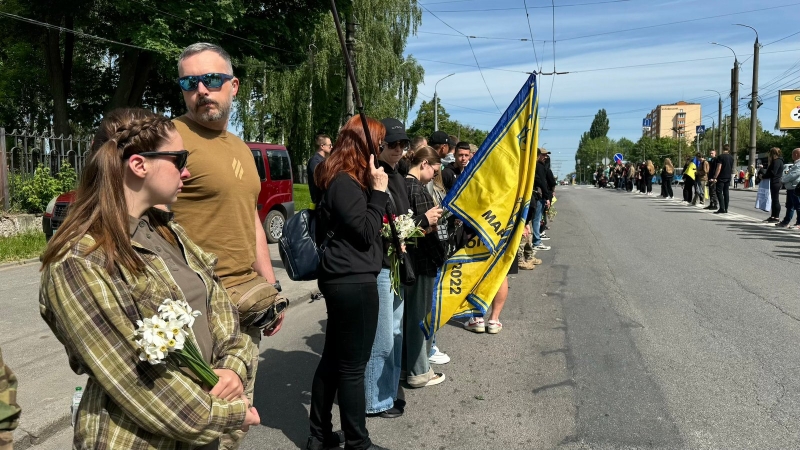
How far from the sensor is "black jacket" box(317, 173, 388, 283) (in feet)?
10.1

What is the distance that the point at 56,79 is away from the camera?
875 inches

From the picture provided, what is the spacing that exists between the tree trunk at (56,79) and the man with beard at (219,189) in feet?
73.9

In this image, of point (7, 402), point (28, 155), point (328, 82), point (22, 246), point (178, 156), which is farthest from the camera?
point (328, 82)

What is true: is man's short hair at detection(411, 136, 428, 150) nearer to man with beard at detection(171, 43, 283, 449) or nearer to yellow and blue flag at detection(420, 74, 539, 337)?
yellow and blue flag at detection(420, 74, 539, 337)

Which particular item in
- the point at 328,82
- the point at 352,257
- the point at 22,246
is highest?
the point at 328,82

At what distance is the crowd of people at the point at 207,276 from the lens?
5.21ft

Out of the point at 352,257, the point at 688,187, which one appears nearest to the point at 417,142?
the point at 352,257

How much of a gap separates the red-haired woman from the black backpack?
0.07 metres

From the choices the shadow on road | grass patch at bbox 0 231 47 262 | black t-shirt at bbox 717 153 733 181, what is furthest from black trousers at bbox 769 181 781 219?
grass patch at bbox 0 231 47 262

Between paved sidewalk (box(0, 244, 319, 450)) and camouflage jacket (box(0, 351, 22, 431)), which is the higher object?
camouflage jacket (box(0, 351, 22, 431))

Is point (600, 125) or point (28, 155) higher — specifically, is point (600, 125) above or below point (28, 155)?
above

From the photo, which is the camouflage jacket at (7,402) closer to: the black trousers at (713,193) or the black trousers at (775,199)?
the black trousers at (775,199)

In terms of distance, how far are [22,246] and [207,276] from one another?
10272 mm

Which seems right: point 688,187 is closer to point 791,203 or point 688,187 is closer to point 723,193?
point 723,193
